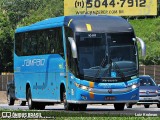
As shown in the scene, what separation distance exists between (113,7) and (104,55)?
50.6 meters

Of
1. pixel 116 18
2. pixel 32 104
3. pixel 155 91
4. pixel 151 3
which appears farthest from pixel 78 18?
pixel 151 3

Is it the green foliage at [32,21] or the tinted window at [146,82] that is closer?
the tinted window at [146,82]

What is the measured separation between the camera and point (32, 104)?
35.7 meters

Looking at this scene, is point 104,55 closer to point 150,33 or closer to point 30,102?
point 30,102

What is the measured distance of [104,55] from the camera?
30.2 m

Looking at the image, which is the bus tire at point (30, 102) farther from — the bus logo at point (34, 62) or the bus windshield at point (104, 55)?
the bus windshield at point (104, 55)

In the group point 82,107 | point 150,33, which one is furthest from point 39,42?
point 150,33

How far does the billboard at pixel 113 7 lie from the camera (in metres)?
80.4

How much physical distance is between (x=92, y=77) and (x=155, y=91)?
9176 mm

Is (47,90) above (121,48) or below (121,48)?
below

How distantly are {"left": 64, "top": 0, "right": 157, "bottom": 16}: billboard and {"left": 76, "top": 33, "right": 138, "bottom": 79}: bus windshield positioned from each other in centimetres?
4965

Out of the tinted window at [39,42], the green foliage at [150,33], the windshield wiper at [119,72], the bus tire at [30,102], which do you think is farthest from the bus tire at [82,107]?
the green foliage at [150,33]

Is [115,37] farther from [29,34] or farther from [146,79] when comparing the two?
[146,79]

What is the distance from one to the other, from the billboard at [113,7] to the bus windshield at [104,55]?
163 ft
